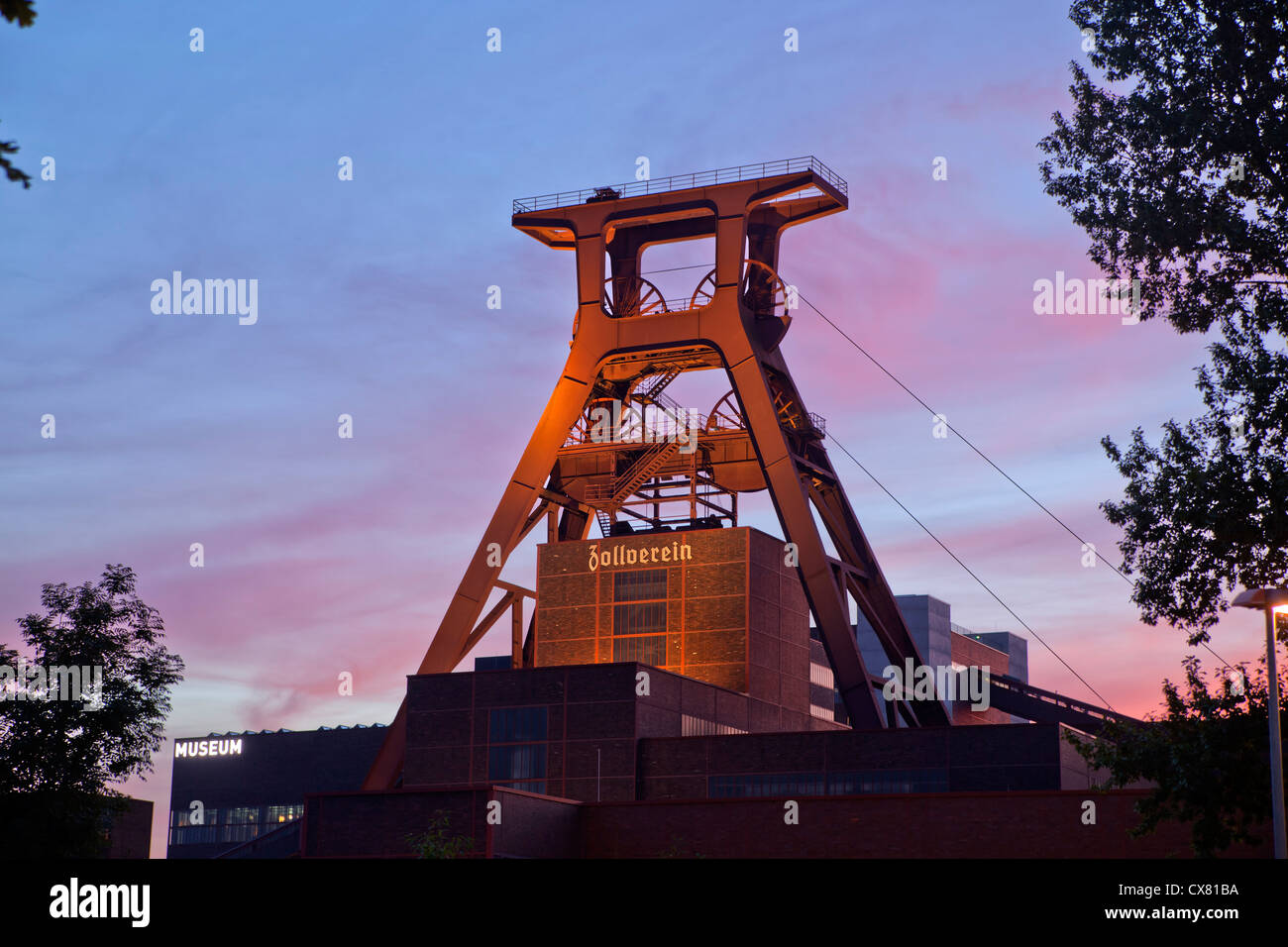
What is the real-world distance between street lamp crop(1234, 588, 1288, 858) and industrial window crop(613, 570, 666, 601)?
46.2m

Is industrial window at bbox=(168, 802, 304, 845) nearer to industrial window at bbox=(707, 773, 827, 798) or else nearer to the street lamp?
industrial window at bbox=(707, 773, 827, 798)

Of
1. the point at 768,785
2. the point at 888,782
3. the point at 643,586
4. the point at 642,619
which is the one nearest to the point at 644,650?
the point at 642,619

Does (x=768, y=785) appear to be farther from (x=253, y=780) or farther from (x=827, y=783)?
(x=253, y=780)

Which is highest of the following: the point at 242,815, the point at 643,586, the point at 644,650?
the point at 643,586

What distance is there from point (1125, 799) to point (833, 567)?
74.2ft

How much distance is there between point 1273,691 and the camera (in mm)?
23781

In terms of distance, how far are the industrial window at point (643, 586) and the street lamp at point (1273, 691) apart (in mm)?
46213

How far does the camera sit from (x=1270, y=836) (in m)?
42.4

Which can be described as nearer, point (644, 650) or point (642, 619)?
point (644, 650)

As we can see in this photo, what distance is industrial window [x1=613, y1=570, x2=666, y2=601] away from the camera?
228ft

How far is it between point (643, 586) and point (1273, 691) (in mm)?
46858

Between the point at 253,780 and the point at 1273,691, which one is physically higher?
the point at 1273,691

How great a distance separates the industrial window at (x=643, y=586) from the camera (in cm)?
6938
